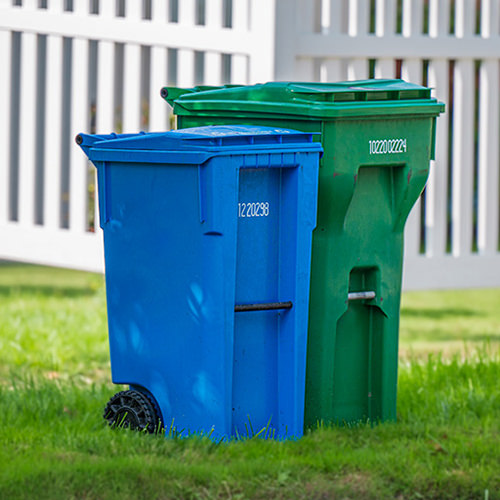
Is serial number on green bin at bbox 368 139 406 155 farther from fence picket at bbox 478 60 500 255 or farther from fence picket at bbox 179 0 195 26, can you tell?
fence picket at bbox 478 60 500 255

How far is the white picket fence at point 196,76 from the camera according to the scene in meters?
6.40

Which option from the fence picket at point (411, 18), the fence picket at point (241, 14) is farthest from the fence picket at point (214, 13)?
the fence picket at point (411, 18)

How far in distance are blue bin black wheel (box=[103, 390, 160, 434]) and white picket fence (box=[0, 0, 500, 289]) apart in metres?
2.28

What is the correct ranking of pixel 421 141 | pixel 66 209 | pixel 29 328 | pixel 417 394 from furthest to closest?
pixel 66 209
pixel 29 328
pixel 417 394
pixel 421 141

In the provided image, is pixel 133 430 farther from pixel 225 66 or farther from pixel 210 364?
pixel 225 66

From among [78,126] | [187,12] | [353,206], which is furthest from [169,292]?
[78,126]

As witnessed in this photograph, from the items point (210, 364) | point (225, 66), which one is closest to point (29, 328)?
point (225, 66)

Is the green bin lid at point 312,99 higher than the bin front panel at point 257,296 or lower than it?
higher

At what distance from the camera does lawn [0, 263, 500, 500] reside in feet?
12.6

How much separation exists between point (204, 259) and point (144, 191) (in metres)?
0.38

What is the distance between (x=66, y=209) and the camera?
7512 mm

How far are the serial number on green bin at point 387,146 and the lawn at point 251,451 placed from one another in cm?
112

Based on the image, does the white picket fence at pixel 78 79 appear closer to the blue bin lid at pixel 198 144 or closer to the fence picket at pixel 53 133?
the fence picket at pixel 53 133

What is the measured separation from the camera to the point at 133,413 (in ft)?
14.3
